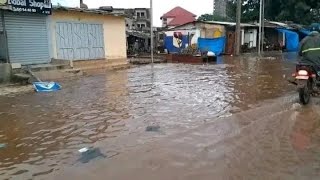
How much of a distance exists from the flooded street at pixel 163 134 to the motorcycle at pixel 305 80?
30 cm

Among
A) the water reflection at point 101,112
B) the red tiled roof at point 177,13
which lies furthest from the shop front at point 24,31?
the red tiled roof at point 177,13

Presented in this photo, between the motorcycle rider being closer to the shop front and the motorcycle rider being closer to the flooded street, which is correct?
the flooded street

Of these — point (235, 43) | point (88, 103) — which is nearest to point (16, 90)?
point (88, 103)

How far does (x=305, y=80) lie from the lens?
8.67 metres

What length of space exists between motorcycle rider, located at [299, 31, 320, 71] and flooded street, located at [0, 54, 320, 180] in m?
0.95

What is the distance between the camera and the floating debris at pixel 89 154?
529cm

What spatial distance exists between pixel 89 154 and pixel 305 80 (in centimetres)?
544

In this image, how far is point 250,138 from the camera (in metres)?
6.19

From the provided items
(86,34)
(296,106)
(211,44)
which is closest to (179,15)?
(211,44)

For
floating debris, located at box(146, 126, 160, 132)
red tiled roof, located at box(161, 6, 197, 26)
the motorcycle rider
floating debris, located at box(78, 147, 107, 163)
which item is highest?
red tiled roof, located at box(161, 6, 197, 26)

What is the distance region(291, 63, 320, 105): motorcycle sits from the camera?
28.4 ft

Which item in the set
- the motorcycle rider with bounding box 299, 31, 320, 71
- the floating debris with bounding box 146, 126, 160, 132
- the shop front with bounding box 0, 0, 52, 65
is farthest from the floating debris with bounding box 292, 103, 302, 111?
the shop front with bounding box 0, 0, 52, 65

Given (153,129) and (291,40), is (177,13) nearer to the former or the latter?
(291,40)

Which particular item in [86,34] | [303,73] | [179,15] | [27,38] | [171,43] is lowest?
[303,73]
